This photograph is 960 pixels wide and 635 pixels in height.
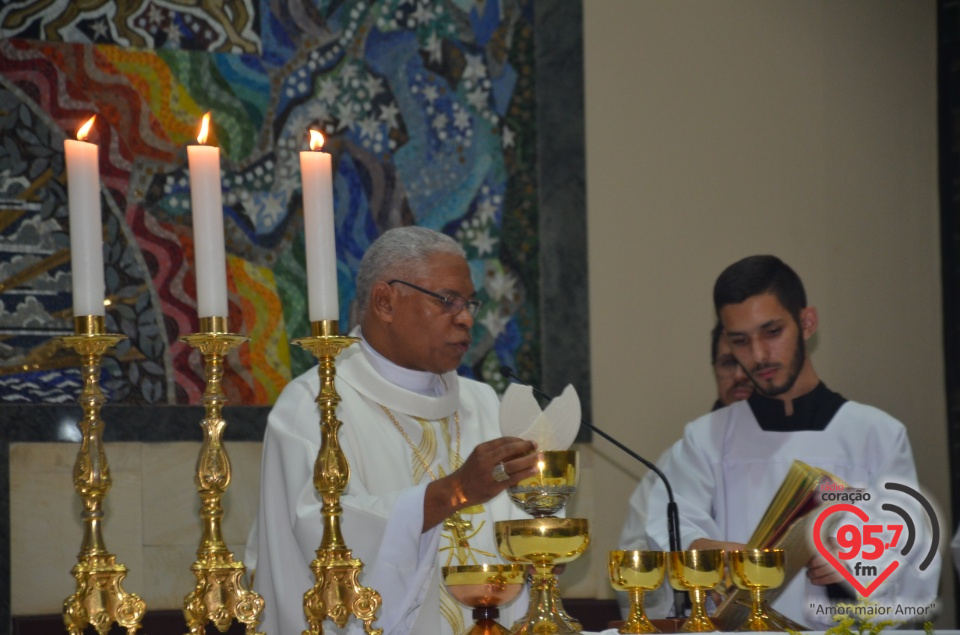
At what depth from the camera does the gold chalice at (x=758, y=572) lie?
3.24m

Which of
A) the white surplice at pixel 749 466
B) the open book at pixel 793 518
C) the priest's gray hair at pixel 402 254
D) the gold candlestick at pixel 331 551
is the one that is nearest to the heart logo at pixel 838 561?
the open book at pixel 793 518

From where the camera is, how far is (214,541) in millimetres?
2828

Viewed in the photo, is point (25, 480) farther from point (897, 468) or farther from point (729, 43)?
point (729, 43)

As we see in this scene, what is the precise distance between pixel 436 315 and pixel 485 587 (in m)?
1.52

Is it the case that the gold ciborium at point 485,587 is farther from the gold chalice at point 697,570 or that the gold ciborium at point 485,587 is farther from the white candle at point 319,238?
the white candle at point 319,238

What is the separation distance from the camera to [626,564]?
3182mm

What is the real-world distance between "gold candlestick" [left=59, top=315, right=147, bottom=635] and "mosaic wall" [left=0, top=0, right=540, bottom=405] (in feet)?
9.93

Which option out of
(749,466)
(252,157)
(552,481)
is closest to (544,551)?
(552,481)

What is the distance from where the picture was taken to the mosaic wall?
19.0ft

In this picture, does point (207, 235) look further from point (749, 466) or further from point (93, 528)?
point (749, 466)

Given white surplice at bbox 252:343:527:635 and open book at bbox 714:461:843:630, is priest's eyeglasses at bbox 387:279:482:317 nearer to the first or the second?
white surplice at bbox 252:343:527:635

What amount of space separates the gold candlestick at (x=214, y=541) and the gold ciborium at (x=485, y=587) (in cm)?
53

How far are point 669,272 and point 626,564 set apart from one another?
11.8ft

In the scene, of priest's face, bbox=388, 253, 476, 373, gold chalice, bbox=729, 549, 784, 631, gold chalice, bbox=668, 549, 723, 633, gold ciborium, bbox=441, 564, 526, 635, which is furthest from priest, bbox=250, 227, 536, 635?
gold chalice, bbox=729, 549, 784, 631
